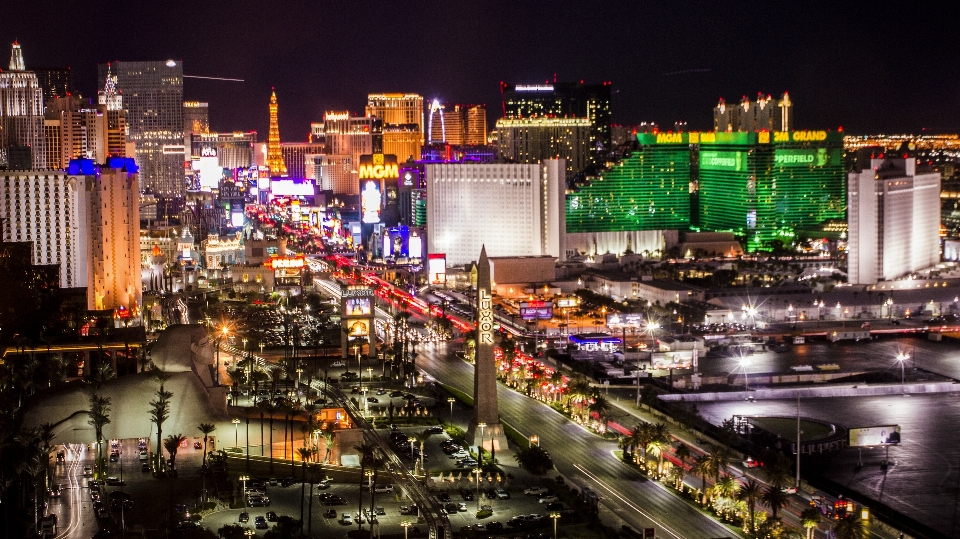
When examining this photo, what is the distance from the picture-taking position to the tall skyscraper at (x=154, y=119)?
159 meters

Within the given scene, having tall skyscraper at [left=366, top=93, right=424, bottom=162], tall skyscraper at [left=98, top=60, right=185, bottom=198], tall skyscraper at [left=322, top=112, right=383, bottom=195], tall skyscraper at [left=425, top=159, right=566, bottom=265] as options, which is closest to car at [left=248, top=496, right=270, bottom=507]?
tall skyscraper at [left=425, top=159, right=566, bottom=265]

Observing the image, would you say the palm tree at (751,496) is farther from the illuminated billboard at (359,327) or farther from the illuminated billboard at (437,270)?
the illuminated billboard at (437,270)

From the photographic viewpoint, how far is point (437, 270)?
75.9m

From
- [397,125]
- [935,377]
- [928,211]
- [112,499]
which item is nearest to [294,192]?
[397,125]

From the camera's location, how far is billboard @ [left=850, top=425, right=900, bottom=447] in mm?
38188

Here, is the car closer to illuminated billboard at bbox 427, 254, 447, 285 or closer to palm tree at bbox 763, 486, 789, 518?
palm tree at bbox 763, 486, 789, 518

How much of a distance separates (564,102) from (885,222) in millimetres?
51949

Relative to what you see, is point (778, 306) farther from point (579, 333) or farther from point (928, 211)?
point (928, 211)

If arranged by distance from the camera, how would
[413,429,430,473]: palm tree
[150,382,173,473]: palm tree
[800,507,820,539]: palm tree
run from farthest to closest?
1. [413,429,430,473]: palm tree
2. [150,382,173,473]: palm tree
3. [800,507,820,539]: palm tree

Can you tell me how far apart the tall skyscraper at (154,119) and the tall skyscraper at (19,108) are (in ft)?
170

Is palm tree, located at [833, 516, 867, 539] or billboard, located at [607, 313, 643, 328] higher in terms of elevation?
billboard, located at [607, 313, 643, 328]

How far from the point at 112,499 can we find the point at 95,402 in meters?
5.18

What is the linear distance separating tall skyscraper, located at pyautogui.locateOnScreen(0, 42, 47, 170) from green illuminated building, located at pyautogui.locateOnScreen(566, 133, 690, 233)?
4022 cm

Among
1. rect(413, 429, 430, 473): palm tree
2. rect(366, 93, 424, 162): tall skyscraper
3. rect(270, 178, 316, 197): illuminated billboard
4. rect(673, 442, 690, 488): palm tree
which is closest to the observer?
rect(673, 442, 690, 488): palm tree
